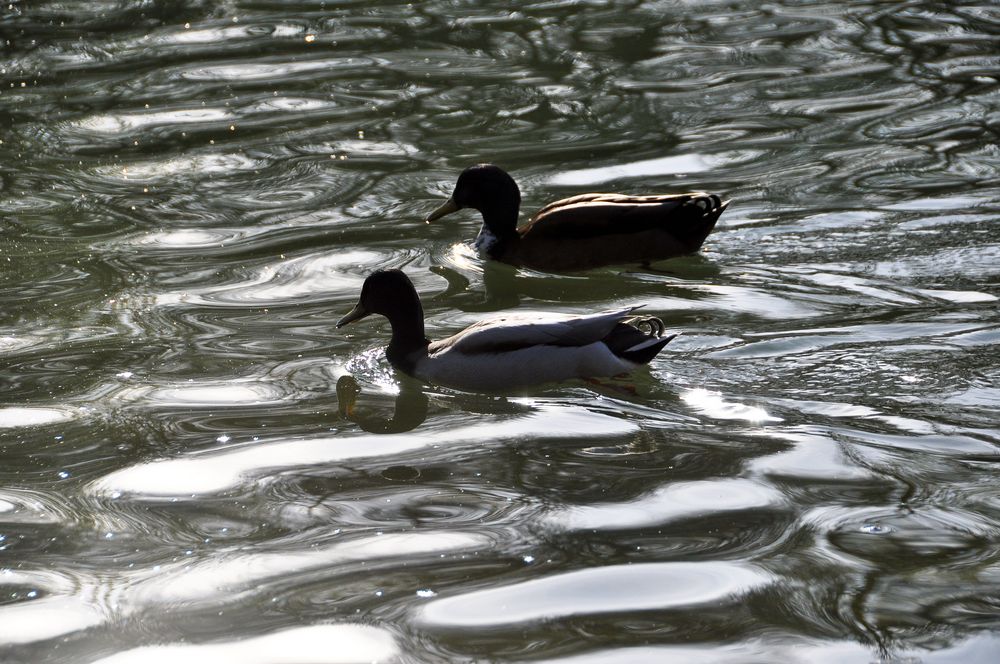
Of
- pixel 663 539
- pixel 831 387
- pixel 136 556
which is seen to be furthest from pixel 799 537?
pixel 136 556

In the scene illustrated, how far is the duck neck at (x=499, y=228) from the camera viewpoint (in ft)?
29.3

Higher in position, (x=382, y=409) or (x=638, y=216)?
(x=638, y=216)

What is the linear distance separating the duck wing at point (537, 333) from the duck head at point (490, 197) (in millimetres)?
2330

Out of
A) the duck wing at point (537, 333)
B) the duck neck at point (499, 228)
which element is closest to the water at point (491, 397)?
the duck neck at point (499, 228)

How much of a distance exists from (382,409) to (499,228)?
2664 millimetres

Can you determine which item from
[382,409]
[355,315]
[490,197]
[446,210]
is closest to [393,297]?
[355,315]

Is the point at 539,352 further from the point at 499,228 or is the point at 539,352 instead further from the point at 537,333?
the point at 499,228

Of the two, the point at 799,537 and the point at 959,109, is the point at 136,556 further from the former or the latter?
the point at 959,109

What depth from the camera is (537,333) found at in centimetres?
660

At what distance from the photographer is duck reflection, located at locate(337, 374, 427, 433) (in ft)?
20.9

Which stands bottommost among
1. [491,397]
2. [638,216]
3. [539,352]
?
[491,397]

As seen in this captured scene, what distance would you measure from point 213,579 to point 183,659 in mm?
521

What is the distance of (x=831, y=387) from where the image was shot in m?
6.32

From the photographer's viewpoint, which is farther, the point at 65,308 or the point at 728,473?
the point at 65,308
